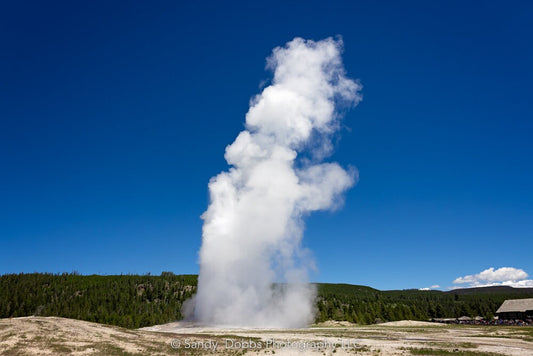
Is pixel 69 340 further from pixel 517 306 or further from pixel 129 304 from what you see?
pixel 129 304

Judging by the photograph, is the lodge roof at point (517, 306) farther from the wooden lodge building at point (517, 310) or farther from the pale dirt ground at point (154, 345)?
the pale dirt ground at point (154, 345)

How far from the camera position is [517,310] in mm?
89562

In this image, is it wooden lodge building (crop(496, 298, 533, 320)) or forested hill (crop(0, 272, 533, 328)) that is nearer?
wooden lodge building (crop(496, 298, 533, 320))

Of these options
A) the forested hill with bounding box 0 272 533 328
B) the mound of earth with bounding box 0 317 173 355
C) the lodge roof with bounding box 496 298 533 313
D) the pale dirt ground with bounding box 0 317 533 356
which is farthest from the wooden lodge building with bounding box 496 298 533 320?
the mound of earth with bounding box 0 317 173 355

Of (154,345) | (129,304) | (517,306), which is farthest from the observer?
(129,304)

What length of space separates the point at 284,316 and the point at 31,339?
5335 cm

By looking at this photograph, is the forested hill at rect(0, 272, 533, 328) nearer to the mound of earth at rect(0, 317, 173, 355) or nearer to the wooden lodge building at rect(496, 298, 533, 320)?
the wooden lodge building at rect(496, 298, 533, 320)

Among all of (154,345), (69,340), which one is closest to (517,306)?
(154,345)

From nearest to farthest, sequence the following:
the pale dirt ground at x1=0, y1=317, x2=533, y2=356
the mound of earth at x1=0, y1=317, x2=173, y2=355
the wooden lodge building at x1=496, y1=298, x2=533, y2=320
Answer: the mound of earth at x1=0, y1=317, x2=173, y2=355 → the pale dirt ground at x1=0, y1=317, x2=533, y2=356 → the wooden lodge building at x1=496, y1=298, x2=533, y2=320

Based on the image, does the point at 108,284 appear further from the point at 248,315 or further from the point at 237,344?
the point at 237,344

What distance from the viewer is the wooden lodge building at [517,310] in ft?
287

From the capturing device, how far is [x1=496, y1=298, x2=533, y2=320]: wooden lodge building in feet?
287

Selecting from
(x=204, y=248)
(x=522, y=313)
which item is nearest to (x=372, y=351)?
(x=204, y=248)

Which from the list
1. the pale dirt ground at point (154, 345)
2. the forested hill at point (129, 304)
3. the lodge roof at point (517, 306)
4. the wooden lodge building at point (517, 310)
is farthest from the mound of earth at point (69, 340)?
the lodge roof at point (517, 306)
